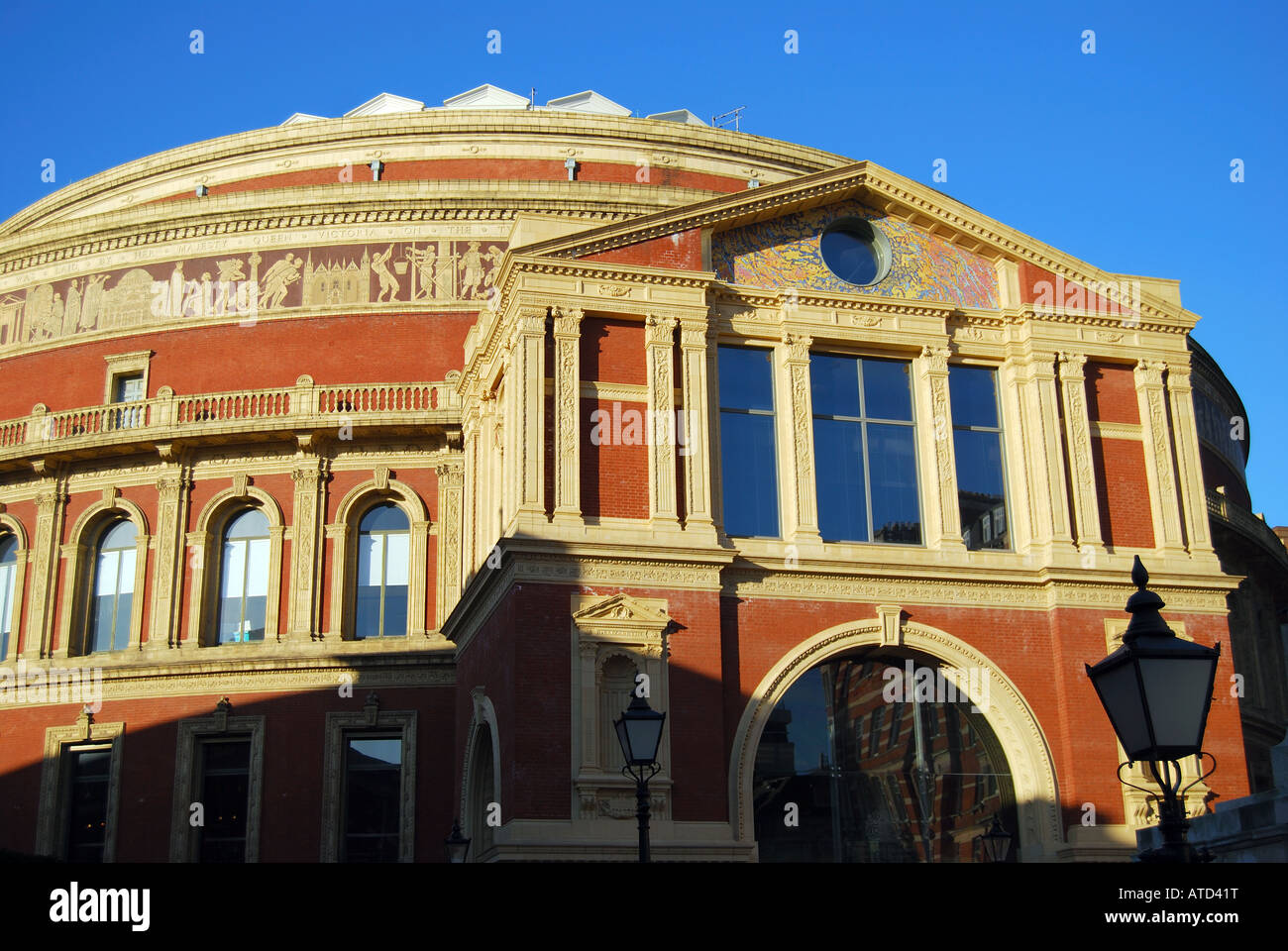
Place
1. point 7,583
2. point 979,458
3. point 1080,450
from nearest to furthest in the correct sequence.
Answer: point 1080,450 < point 979,458 < point 7,583

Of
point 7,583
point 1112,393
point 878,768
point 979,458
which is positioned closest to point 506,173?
point 7,583

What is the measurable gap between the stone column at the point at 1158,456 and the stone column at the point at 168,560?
20836 millimetres

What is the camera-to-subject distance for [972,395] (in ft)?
86.8

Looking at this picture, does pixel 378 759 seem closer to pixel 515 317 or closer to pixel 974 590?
pixel 515 317

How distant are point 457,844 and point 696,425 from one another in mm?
8137

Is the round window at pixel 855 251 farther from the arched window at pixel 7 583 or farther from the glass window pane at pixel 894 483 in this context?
the arched window at pixel 7 583

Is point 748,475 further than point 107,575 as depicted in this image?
No

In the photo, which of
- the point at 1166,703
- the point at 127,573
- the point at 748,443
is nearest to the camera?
the point at 1166,703

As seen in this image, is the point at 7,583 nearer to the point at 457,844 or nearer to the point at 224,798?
the point at 224,798

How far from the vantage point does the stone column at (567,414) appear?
2306cm

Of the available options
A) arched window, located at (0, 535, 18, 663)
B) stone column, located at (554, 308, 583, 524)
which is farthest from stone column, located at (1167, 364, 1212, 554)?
arched window, located at (0, 535, 18, 663)

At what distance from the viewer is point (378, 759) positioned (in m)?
30.4

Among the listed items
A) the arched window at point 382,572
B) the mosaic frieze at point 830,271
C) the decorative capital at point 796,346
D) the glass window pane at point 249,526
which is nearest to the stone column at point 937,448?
the mosaic frieze at point 830,271

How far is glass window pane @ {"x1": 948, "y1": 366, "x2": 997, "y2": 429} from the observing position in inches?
1035
